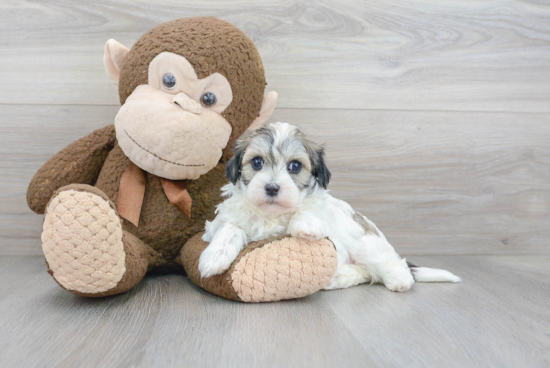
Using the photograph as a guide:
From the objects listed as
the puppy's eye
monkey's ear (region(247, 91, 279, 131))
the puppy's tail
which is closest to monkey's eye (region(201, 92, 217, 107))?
monkey's ear (region(247, 91, 279, 131))

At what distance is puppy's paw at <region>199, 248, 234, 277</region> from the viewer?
1.31 m

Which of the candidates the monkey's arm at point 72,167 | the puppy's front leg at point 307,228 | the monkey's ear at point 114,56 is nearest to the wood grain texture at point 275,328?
the puppy's front leg at point 307,228

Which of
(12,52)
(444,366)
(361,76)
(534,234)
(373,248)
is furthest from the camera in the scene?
(534,234)

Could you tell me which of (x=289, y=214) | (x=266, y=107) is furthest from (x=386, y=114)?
(x=289, y=214)

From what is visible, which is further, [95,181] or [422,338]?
[95,181]

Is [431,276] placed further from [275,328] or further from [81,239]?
[81,239]

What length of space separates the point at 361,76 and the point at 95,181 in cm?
138

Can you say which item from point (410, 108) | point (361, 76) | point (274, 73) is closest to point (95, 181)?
point (274, 73)

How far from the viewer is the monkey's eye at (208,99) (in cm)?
154

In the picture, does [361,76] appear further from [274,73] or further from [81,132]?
[81,132]

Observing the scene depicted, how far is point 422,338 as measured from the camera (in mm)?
1125

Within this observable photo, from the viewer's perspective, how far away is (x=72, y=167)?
1691 millimetres

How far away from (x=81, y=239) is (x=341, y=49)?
1559 mm

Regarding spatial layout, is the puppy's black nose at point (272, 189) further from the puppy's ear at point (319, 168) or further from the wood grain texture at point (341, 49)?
the wood grain texture at point (341, 49)
